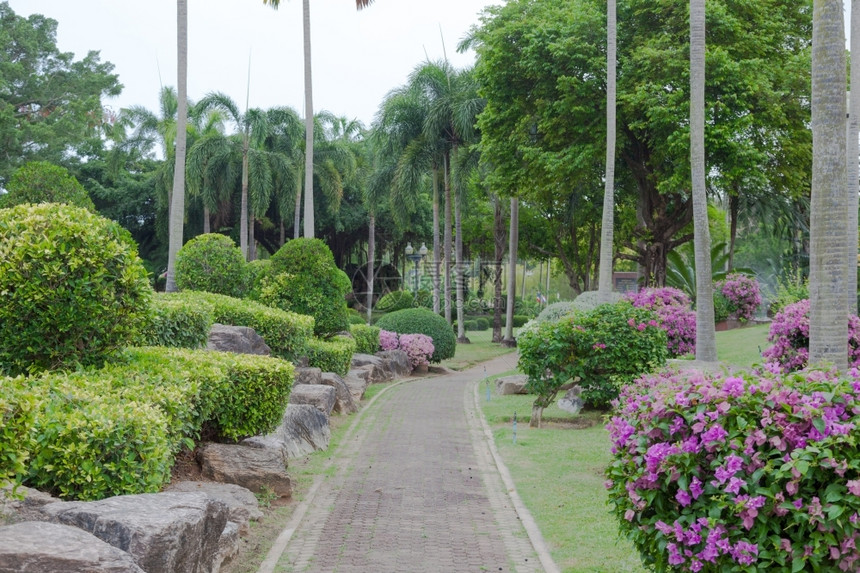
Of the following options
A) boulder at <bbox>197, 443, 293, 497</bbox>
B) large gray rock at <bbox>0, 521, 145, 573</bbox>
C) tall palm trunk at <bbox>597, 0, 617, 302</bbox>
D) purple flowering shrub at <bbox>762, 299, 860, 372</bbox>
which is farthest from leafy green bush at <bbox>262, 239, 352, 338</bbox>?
large gray rock at <bbox>0, 521, 145, 573</bbox>

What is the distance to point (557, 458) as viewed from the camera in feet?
38.8

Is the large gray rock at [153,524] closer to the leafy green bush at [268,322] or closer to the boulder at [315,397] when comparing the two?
the boulder at [315,397]

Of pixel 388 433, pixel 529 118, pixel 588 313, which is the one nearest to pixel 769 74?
pixel 529 118

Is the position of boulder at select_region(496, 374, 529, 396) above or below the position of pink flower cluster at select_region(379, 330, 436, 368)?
below

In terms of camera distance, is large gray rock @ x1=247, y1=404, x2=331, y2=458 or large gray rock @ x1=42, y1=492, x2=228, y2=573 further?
large gray rock @ x1=247, y1=404, x2=331, y2=458

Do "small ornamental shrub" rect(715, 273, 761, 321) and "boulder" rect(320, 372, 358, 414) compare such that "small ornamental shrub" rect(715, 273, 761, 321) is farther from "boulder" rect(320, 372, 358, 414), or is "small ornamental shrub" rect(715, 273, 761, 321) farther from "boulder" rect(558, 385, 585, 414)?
"boulder" rect(320, 372, 358, 414)

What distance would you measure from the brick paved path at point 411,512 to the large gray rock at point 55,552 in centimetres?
266

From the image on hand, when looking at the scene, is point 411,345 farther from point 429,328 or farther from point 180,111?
point 180,111

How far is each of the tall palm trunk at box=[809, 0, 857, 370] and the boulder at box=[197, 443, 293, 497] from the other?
5467mm

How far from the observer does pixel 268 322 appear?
15.0 metres

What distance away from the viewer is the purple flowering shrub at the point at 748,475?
4.71 m

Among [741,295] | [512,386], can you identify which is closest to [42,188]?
[512,386]

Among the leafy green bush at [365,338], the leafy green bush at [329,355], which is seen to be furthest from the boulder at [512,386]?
the leafy green bush at [365,338]

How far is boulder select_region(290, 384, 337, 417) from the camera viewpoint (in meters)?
13.8
